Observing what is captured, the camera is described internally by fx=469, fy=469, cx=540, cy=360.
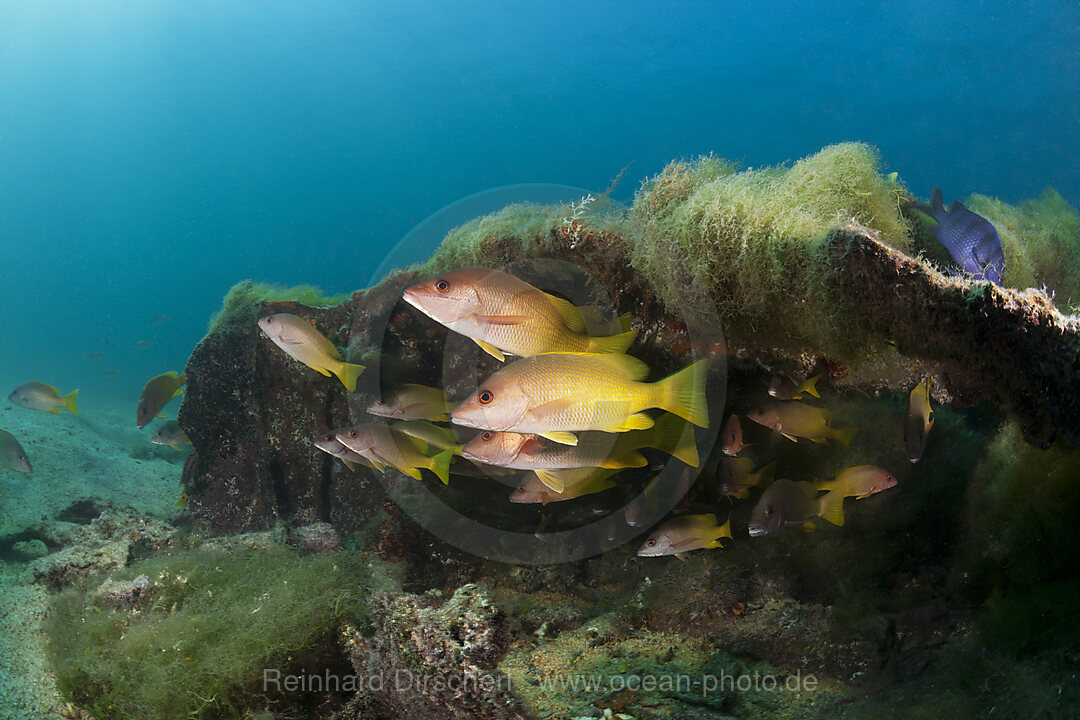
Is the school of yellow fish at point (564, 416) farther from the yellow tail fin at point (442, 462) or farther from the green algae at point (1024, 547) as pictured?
the green algae at point (1024, 547)

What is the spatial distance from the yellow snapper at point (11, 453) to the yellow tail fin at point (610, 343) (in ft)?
26.5

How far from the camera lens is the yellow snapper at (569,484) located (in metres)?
3.00

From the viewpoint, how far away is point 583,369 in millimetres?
2033

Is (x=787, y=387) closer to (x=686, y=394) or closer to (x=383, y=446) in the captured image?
(x=686, y=394)

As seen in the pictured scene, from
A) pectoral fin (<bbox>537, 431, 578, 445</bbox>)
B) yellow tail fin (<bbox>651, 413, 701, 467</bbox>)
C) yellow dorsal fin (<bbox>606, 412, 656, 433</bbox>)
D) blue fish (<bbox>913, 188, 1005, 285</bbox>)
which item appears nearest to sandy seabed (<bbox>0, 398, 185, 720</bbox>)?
pectoral fin (<bbox>537, 431, 578, 445</bbox>)

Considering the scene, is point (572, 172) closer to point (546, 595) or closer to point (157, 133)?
point (546, 595)

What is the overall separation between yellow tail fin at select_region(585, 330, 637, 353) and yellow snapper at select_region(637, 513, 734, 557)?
1443mm

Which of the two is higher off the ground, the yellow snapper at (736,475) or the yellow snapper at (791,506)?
the yellow snapper at (736,475)

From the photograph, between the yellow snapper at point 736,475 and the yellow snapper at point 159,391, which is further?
the yellow snapper at point 159,391

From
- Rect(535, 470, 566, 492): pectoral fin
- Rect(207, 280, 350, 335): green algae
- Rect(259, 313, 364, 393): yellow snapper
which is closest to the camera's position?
Rect(535, 470, 566, 492): pectoral fin

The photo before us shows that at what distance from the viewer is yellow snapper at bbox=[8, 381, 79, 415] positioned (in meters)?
7.48

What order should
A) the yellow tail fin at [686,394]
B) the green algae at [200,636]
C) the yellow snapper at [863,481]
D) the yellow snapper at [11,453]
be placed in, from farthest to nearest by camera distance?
the yellow snapper at [11,453]
the yellow snapper at [863,481]
the green algae at [200,636]
the yellow tail fin at [686,394]

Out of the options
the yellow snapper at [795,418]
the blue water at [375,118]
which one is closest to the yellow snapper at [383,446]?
the yellow snapper at [795,418]

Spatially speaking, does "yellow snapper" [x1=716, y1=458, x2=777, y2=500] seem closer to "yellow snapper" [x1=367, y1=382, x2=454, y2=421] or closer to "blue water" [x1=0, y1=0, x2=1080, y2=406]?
"yellow snapper" [x1=367, y1=382, x2=454, y2=421]
